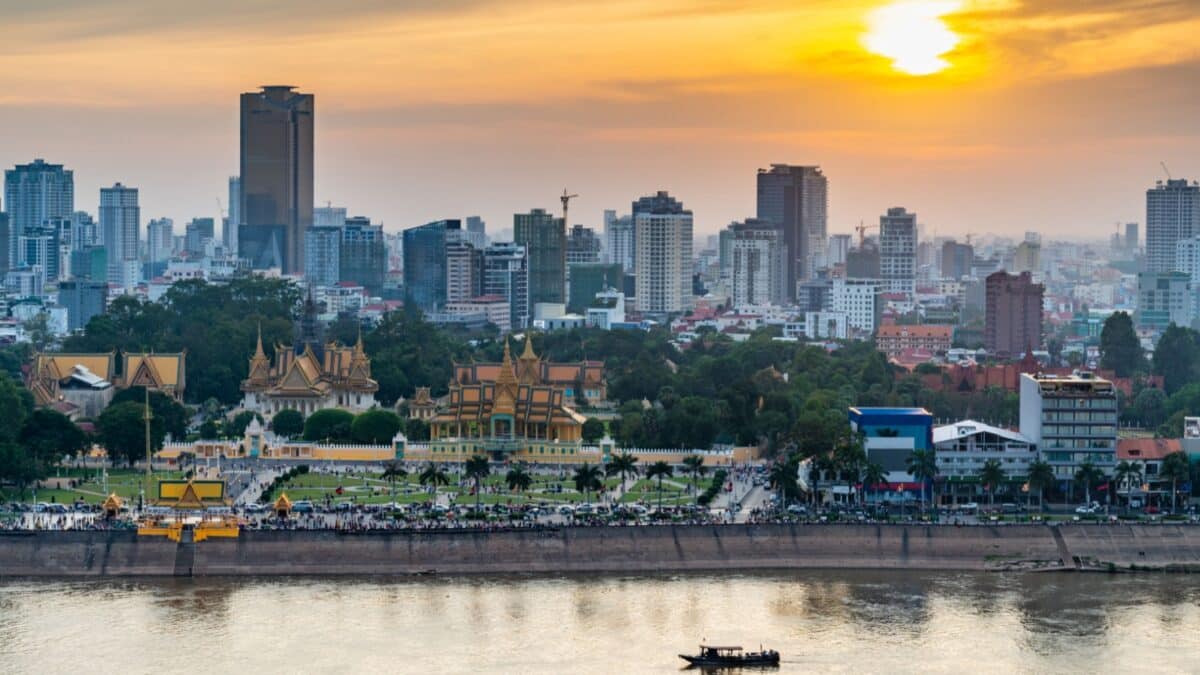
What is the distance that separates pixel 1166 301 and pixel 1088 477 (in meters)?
107

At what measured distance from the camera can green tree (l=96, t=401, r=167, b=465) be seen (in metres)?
77.0

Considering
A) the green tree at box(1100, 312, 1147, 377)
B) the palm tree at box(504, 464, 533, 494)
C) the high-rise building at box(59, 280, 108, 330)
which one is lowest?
the palm tree at box(504, 464, 533, 494)

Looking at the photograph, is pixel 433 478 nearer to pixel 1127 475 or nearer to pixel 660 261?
pixel 1127 475

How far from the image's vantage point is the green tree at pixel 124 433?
77000 mm

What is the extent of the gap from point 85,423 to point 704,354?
48999 millimetres

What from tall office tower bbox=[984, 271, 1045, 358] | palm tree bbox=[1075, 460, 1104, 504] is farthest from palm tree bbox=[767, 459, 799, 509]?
tall office tower bbox=[984, 271, 1045, 358]

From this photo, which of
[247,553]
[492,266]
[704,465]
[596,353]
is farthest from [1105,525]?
[492,266]

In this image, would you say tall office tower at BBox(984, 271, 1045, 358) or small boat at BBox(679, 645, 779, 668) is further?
tall office tower at BBox(984, 271, 1045, 358)

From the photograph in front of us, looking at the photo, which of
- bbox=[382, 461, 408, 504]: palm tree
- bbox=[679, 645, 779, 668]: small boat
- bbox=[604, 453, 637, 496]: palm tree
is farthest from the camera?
bbox=[382, 461, 408, 504]: palm tree

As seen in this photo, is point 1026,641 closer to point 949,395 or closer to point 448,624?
point 448,624

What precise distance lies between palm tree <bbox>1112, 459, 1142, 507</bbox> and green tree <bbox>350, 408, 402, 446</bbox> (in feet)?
82.9

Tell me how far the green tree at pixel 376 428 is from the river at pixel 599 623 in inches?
819

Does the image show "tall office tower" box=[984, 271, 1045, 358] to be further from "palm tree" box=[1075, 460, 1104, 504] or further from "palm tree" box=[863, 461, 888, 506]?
"palm tree" box=[863, 461, 888, 506]

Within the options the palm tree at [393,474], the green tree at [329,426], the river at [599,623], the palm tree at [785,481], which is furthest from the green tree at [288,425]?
the river at [599,623]
